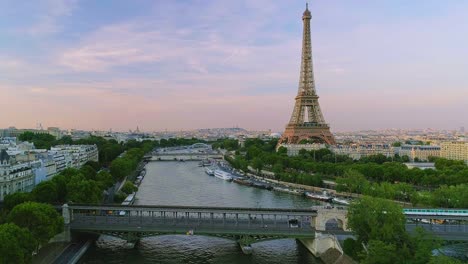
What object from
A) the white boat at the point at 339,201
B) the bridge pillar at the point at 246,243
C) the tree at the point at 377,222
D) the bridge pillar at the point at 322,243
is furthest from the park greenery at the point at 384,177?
the bridge pillar at the point at 246,243

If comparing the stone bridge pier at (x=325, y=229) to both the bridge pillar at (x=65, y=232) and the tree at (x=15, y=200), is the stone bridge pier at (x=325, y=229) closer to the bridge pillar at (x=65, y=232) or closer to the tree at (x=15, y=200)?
the bridge pillar at (x=65, y=232)

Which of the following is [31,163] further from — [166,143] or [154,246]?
[166,143]

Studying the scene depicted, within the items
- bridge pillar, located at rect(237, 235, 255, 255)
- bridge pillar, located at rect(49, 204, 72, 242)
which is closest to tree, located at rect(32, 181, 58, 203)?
bridge pillar, located at rect(49, 204, 72, 242)

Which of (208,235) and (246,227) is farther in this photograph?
(246,227)

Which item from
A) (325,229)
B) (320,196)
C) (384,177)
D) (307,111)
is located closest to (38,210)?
(325,229)

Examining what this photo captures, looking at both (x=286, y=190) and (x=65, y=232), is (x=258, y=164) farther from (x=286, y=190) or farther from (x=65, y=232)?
(x=65, y=232)

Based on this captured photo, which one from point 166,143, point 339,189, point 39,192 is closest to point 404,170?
point 339,189
